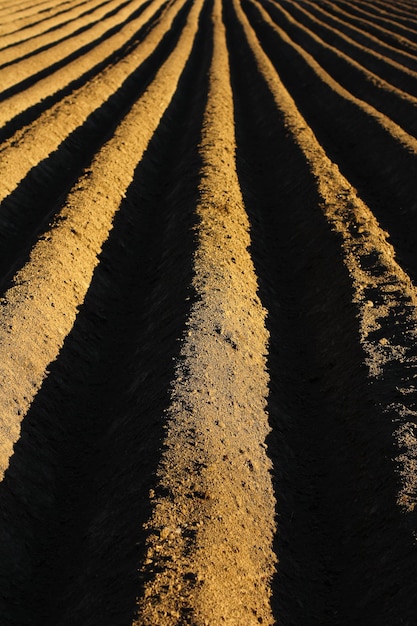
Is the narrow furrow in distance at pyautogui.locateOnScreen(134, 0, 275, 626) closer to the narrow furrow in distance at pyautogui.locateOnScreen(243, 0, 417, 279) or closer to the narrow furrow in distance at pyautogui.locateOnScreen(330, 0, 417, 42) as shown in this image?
the narrow furrow in distance at pyautogui.locateOnScreen(243, 0, 417, 279)

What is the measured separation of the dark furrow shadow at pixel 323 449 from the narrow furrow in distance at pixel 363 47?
12664 mm

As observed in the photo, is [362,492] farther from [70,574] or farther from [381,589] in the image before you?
[70,574]

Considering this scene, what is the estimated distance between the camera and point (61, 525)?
222 inches

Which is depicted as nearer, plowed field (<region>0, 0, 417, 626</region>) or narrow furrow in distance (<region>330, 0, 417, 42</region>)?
plowed field (<region>0, 0, 417, 626</region>)

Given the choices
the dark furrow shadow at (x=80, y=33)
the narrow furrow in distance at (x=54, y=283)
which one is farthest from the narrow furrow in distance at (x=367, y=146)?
the dark furrow shadow at (x=80, y=33)

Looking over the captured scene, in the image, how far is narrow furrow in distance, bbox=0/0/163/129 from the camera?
15.6m

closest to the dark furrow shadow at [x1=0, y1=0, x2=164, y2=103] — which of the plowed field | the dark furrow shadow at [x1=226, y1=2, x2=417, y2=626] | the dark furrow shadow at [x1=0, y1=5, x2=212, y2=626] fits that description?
the plowed field

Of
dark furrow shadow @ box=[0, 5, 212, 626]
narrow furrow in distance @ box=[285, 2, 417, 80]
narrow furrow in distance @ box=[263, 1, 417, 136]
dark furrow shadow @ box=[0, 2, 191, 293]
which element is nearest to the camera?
dark furrow shadow @ box=[0, 5, 212, 626]

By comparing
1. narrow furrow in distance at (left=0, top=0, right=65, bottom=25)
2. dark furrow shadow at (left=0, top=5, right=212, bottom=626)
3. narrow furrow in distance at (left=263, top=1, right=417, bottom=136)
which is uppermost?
narrow furrow in distance at (left=0, top=0, right=65, bottom=25)

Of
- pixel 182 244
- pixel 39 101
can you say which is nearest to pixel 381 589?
pixel 182 244

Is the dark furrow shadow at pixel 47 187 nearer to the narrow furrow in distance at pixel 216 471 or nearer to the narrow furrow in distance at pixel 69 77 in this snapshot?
the narrow furrow in distance at pixel 69 77

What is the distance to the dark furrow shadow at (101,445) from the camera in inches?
193

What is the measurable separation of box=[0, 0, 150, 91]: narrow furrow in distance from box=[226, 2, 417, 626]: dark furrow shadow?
1136 centimetres

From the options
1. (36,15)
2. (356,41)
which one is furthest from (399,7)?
(36,15)
